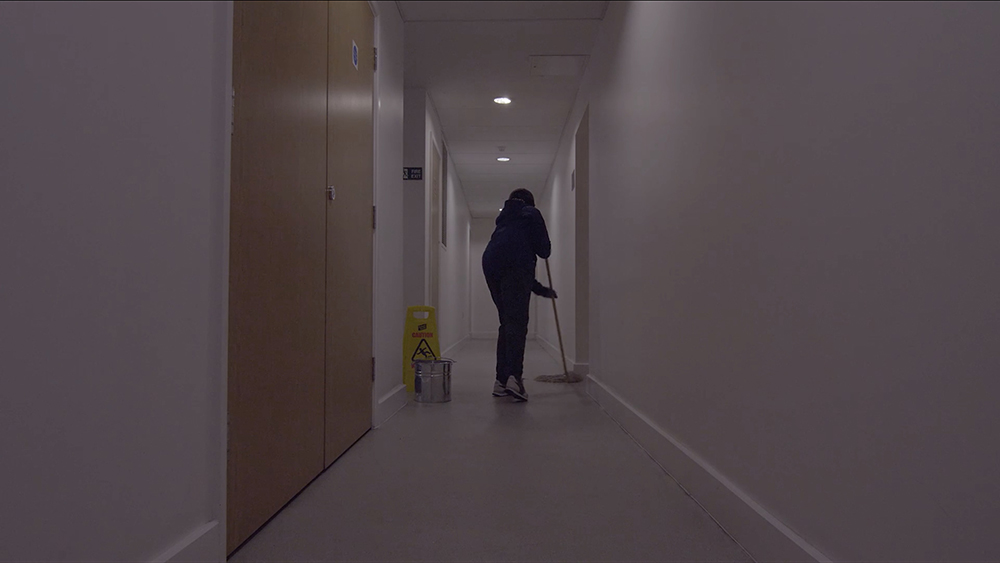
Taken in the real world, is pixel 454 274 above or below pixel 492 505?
above

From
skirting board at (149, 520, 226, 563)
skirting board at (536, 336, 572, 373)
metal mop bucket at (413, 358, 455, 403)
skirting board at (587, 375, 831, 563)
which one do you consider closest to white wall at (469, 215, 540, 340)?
skirting board at (536, 336, 572, 373)

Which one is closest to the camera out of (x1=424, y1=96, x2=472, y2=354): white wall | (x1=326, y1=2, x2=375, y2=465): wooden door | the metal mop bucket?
(x1=326, y1=2, x2=375, y2=465): wooden door

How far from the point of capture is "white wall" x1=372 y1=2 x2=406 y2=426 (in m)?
3.38

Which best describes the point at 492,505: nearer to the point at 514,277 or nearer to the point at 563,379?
the point at 514,277

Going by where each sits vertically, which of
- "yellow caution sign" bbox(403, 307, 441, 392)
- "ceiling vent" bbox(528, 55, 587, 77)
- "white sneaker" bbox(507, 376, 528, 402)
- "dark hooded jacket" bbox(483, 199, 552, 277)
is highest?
"ceiling vent" bbox(528, 55, 587, 77)

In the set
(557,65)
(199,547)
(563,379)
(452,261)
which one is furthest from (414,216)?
(199,547)

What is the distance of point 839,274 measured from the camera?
46.7 inches

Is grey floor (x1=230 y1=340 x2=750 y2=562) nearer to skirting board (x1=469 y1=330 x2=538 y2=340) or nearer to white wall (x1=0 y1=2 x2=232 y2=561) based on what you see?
white wall (x1=0 y1=2 x2=232 y2=561)

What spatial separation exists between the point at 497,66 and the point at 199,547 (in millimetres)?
4575

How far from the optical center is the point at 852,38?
3.81 ft

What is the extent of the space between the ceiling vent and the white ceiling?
0.04 feet

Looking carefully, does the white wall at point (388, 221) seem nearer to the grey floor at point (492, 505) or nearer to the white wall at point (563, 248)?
the grey floor at point (492, 505)

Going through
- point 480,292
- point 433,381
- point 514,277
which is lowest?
point 433,381

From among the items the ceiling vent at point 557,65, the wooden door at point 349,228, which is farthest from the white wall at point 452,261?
the wooden door at point 349,228
